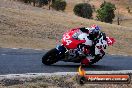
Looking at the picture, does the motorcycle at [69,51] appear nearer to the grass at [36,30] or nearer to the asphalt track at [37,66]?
the asphalt track at [37,66]

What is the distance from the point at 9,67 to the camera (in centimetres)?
1448

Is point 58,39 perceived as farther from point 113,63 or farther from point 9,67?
point 9,67

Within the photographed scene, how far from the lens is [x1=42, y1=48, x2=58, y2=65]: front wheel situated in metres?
15.8

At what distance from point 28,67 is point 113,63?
4812 mm

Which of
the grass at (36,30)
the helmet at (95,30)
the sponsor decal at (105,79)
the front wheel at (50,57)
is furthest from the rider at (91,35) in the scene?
the grass at (36,30)

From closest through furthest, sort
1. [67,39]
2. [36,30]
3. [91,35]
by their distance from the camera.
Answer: [67,39] < [91,35] < [36,30]

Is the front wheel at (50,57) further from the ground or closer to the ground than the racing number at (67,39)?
closer to the ground

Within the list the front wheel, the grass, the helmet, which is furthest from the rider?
the grass

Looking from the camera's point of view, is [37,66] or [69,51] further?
[69,51]

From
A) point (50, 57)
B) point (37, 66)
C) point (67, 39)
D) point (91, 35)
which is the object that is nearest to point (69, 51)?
point (67, 39)

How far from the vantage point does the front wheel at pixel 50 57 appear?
51.7ft

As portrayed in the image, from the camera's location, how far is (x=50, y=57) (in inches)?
624

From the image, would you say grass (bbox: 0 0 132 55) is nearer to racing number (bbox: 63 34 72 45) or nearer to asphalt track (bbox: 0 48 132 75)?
asphalt track (bbox: 0 48 132 75)

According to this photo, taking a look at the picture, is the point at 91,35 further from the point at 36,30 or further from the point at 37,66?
the point at 36,30
